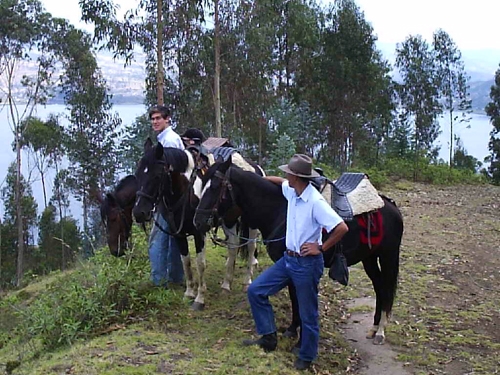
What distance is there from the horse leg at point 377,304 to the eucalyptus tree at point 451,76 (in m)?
24.4

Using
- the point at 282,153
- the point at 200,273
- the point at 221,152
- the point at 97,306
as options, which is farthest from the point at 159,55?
the point at 97,306

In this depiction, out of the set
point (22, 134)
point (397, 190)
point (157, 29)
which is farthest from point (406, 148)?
point (22, 134)

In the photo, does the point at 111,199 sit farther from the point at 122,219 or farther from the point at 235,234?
the point at 235,234

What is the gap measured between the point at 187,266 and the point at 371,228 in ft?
6.94

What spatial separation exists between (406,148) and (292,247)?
76.0 ft

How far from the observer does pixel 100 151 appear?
29562mm

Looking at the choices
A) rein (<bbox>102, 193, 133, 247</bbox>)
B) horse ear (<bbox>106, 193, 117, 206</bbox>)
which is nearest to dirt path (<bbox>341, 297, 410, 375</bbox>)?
rein (<bbox>102, 193, 133, 247</bbox>)

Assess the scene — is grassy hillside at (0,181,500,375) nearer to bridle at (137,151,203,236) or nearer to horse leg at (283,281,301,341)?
horse leg at (283,281,301,341)

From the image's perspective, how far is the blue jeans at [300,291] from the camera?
15.9 feet

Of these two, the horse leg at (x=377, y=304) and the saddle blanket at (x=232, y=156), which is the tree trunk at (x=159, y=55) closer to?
the saddle blanket at (x=232, y=156)

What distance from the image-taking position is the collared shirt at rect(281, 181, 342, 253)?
466 cm

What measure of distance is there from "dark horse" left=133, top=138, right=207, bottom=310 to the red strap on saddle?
1677 millimetres

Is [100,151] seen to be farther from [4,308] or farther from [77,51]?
[4,308]

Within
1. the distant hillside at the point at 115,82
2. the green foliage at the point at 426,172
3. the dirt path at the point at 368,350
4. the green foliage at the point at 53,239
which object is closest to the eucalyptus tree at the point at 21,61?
the distant hillside at the point at 115,82
